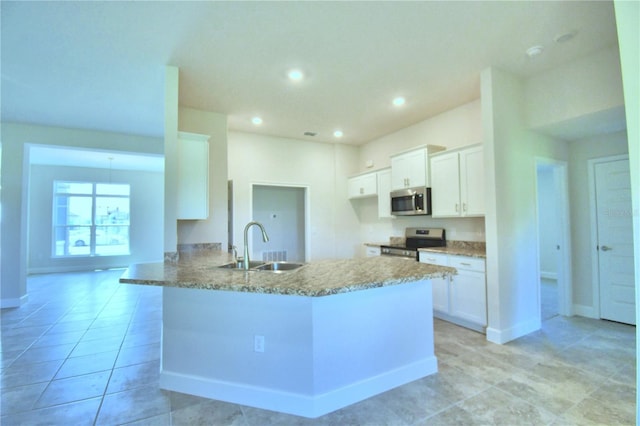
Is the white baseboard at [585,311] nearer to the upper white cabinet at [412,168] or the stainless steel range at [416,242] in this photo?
the stainless steel range at [416,242]

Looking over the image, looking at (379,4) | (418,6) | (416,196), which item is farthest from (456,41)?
(416,196)

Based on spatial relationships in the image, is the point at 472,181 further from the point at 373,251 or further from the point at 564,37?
the point at 373,251

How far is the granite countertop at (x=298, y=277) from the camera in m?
1.70

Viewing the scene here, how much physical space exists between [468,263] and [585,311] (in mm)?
1902

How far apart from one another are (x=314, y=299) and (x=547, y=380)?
2.01 metres

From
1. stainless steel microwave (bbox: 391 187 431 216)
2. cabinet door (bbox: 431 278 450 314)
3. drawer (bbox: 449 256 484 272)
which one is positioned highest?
stainless steel microwave (bbox: 391 187 431 216)

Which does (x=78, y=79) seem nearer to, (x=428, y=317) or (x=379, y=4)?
(x=379, y=4)

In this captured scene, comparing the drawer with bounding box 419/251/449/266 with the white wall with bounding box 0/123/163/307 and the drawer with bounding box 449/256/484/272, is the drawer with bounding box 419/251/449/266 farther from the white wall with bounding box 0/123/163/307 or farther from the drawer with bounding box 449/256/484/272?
the white wall with bounding box 0/123/163/307

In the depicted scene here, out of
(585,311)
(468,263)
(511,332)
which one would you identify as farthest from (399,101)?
(585,311)

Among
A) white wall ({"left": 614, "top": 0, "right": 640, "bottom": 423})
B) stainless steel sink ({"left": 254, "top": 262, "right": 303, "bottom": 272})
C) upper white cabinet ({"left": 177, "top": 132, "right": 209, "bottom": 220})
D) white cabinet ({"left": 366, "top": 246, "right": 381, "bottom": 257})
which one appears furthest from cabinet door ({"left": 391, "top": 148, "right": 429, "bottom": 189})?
upper white cabinet ({"left": 177, "top": 132, "right": 209, "bottom": 220})

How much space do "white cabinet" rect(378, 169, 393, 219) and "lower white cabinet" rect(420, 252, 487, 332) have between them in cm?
124

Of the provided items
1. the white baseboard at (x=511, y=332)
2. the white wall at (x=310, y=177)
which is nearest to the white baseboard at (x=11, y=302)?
the white wall at (x=310, y=177)

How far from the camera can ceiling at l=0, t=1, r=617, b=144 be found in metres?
2.20

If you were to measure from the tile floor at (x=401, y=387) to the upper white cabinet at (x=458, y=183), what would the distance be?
57.0 inches
